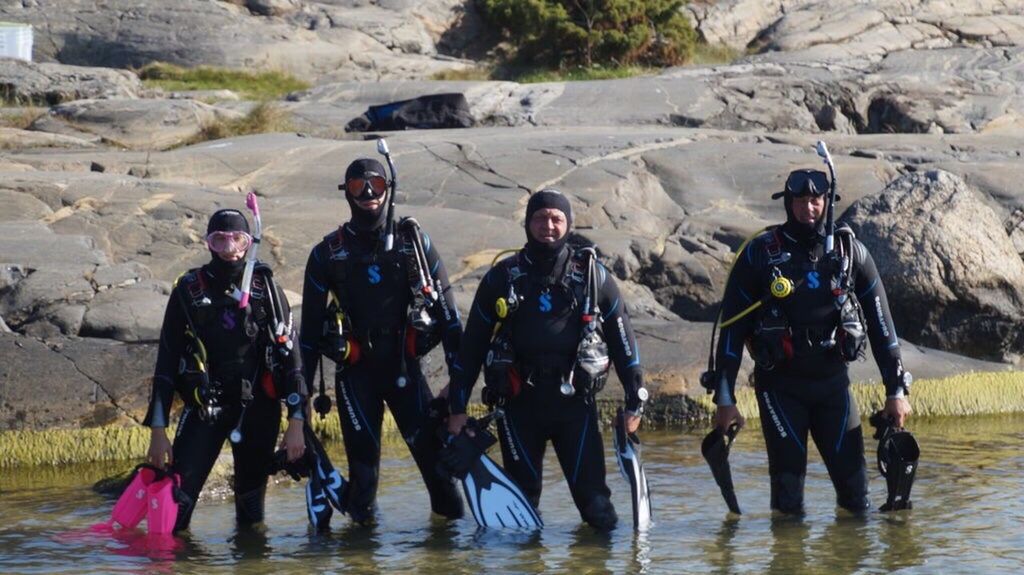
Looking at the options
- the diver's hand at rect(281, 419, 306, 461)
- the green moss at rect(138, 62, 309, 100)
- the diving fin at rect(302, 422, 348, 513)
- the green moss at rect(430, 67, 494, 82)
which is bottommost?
the diving fin at rect(302, 422, 348, 513)

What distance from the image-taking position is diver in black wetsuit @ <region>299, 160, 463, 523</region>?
22.8 feet

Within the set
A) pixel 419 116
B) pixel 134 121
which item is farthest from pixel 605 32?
pixel 134 121

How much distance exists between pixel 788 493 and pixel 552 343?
142cm

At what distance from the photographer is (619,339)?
663 cm

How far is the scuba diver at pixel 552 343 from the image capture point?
654 cm

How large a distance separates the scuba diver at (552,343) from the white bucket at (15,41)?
20311 mm

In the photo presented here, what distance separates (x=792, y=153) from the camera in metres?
16.2

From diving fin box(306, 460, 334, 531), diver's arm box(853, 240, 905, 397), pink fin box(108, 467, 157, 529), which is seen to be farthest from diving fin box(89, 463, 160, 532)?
diver's arm box(853, 240, 905, 397)

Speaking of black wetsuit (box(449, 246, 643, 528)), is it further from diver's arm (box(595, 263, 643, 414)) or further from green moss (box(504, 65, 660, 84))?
green moss (box(504, 65, 660, 84))

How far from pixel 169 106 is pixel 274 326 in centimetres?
1327

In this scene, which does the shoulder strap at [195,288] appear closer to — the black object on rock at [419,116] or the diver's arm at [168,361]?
the diver's arm at [168,361]

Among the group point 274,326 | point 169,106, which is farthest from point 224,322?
point 169,106

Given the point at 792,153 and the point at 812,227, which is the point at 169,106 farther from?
the point at 812,227

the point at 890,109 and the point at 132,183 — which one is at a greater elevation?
the point at 890,109
